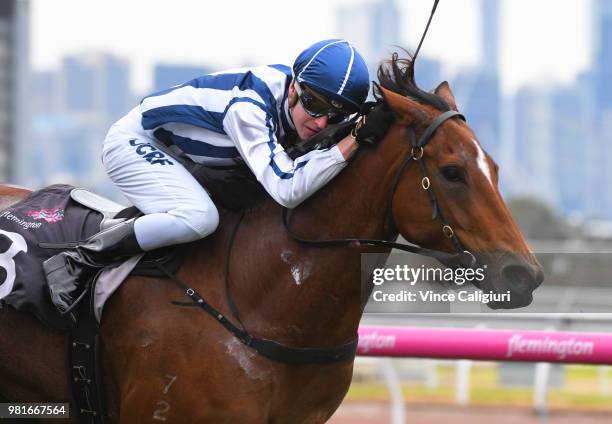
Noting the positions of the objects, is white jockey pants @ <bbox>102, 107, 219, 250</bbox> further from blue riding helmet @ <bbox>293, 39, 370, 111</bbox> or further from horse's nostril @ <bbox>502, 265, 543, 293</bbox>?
horse's nostril @ <bbox>502, 265, 543, 293</bbox>

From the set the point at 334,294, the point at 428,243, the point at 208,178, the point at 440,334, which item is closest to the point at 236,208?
the point at 208,178

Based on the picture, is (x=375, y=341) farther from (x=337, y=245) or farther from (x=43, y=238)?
(x=43, y=238)

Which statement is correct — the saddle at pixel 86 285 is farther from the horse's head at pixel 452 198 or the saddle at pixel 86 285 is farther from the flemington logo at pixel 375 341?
the flemington logo at pixel 375 341

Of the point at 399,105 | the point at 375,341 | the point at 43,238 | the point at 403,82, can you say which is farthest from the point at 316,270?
the point at 375,341

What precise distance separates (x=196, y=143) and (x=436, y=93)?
0.94 metres

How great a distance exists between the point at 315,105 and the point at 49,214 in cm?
122

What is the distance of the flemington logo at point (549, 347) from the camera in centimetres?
555

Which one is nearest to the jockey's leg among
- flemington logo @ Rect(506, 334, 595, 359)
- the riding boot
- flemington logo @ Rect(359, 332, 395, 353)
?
the riding boot

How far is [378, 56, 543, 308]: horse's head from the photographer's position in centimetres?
346

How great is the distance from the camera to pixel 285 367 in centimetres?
374

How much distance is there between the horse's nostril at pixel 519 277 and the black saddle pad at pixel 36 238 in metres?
1.67

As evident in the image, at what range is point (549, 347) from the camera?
5.64 meters

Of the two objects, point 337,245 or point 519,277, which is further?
point 337,245

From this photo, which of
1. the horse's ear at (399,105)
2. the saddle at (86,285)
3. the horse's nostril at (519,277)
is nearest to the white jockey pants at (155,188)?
the saddle at (86,285)
